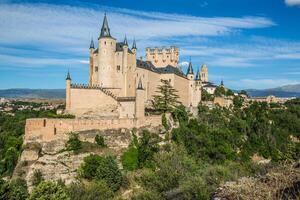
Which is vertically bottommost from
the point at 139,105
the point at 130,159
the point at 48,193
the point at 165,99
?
the point at 48,193

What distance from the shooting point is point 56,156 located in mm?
40312

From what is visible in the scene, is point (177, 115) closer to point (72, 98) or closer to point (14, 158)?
point (72, 98)

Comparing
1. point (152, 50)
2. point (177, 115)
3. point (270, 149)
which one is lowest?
point (270, 149)

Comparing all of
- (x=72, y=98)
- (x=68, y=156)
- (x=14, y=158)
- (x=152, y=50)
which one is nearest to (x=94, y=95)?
(x=72, y=98)

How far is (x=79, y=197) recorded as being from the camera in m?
29.4

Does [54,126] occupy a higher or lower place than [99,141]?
higher

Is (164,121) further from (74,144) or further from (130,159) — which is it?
(74,144)

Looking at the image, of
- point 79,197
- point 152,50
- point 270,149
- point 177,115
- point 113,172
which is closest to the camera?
point 79,197

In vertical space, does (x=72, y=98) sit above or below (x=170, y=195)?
above

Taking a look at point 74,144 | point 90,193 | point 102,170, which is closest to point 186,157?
point 102,170

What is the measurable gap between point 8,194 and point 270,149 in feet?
145

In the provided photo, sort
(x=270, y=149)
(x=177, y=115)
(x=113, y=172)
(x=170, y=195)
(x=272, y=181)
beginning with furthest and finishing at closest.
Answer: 1. (x=270, y=149)
2. (x=177, y=115)
3. (x=113, y=172)
4. (x=170, y=195)
5. (x=272, y=181)

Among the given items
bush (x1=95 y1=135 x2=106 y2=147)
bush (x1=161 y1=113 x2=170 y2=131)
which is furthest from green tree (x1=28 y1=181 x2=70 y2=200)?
bush (x1=161 y1=113 x2=170 y2=131)

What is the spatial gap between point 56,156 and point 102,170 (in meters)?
6.10
